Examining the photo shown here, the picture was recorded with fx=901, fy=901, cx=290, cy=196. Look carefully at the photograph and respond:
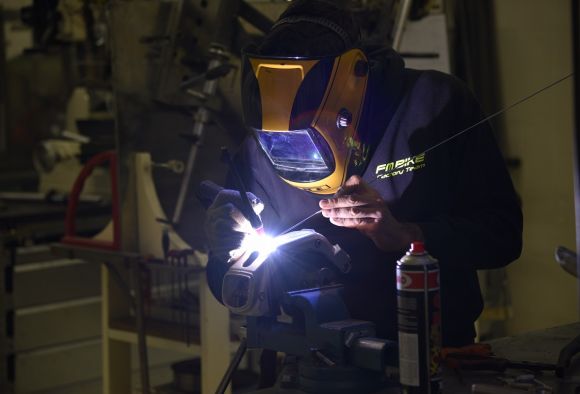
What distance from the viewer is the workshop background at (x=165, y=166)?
2.87 m

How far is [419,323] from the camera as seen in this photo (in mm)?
1390

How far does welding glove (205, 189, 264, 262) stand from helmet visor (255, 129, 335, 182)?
0.11m

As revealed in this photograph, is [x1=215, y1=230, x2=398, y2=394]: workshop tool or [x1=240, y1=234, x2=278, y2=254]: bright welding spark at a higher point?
[x1=240, y1=234, x2=278, y2=254]: bright welding spark

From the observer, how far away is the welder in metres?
1.58

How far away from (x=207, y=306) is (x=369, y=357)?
1.24m

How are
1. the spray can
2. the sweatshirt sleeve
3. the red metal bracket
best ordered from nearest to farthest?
the spray can, the sweatshirt sleeve, the red metal bracket

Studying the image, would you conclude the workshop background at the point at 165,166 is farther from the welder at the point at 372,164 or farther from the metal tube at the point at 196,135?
the welder at the point at 372,164

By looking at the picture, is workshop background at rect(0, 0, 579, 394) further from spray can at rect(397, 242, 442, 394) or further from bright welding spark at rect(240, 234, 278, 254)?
spray can at rect(397, 242, 442, 394)

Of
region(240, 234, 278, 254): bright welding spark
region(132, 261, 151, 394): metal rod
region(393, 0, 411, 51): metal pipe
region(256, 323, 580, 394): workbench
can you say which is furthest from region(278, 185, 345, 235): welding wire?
region(393, 0, 411, 51): metal pipe

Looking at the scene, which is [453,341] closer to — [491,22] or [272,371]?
[272,371]

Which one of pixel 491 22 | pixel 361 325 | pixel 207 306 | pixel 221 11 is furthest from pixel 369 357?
pixel 491 22

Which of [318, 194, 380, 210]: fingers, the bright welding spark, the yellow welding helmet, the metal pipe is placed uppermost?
the metal pipe

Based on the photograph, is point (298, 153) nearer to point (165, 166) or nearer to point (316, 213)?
point (316, 213)

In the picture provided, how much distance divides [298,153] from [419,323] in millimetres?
421
